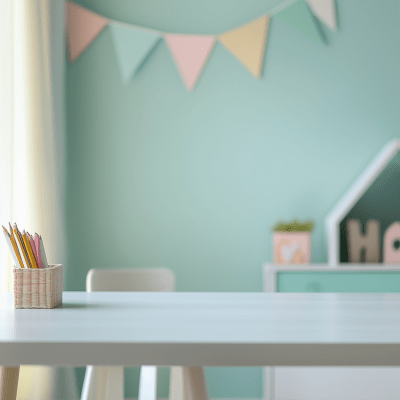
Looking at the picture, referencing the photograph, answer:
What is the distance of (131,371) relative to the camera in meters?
2.26

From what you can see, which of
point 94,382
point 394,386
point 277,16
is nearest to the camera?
point 94,382

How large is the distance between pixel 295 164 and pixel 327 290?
0.71 metres

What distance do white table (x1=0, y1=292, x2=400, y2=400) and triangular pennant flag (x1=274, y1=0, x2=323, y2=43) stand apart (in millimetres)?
1715

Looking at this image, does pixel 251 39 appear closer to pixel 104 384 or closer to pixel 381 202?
pixel 381 202

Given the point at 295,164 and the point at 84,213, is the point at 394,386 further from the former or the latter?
the point at 84,213

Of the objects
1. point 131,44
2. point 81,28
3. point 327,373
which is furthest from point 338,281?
point 81,28

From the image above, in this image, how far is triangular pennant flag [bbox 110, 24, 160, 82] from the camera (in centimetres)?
224

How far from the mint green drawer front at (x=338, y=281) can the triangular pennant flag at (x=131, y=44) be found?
1.32 m

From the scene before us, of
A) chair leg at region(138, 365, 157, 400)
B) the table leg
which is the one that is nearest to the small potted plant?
chair leg at region(138, 365, 157, 400)

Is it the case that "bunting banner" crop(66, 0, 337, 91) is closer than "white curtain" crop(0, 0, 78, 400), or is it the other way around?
"white curtain" crop(0, 0, 78, 400)

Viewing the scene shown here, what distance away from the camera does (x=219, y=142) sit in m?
2.27

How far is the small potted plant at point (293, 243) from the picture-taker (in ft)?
6.63

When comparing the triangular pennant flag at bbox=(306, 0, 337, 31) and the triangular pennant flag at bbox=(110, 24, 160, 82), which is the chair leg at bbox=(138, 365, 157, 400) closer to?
the triangular pennant flag at bbox=(110, 24, 160, 82)

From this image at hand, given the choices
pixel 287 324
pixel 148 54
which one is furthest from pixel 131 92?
pixel 287 324
